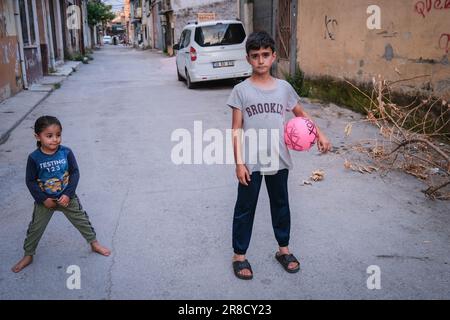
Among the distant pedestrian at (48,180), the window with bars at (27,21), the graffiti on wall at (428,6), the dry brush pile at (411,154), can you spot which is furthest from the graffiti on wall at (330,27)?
the window with bars at (27,21)

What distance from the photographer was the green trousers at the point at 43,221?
10.3 feet

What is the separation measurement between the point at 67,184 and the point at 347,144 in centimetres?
449

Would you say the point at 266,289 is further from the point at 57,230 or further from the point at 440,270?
the point at 57,230

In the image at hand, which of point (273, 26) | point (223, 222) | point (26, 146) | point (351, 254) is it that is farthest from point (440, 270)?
point (273, 26)

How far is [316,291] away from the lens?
9.40 feet

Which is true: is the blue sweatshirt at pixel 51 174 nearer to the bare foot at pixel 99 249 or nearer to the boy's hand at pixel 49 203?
the boy's hand at pixel 49 203

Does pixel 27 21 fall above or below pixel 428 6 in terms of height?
above

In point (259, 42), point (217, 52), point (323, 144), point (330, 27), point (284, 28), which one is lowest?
point (323, 144)

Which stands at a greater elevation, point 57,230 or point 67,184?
point 67,184

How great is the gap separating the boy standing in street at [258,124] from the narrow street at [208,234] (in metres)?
0.42

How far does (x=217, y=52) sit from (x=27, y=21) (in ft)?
23.0

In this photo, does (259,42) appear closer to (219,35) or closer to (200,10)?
(219,35)

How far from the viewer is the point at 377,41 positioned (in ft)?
25.8

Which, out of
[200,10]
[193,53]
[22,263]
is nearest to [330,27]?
[193,53]
